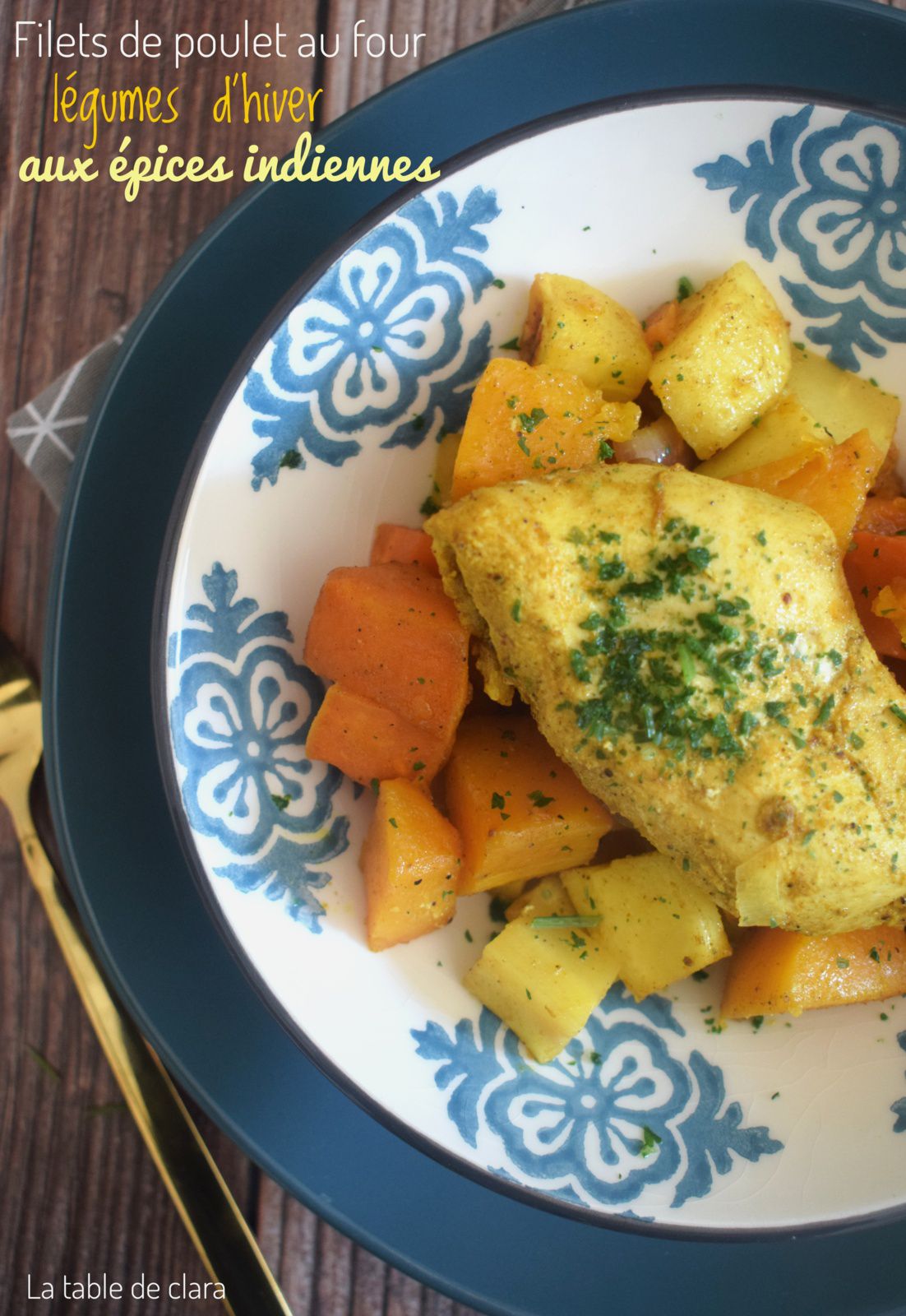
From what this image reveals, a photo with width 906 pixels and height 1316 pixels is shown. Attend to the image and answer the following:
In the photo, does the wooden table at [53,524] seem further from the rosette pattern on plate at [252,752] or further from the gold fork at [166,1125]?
the rosette pattern on plate at [252,752]

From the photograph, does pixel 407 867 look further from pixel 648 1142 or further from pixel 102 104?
pixel 102 104

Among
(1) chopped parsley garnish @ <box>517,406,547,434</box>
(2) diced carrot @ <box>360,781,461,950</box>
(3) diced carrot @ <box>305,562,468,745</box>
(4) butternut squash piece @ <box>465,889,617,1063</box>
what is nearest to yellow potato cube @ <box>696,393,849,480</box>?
(1) chopped parsley garnish @ <box>517,406,547,434</box>

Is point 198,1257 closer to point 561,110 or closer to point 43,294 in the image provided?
point 43,294

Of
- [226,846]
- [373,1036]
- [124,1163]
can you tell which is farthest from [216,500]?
[124,1163]

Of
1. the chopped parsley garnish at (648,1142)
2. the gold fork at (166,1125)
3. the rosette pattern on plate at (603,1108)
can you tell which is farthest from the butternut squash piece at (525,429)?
the chopped parsley garnish at (648,1142)

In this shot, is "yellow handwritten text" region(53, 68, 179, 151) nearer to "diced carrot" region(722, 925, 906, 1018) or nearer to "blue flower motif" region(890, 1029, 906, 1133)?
"diced carrot" region(722, 925, 906, 1018)

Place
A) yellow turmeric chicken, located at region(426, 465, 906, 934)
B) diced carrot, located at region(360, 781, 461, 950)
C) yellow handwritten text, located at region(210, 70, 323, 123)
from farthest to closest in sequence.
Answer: yellow handwritten text, located at region(210, 70, 323, 123)
diced carrot, located at region(360, 781, 461, 950)
yellow turmeric chicken, located at region(426, 465, 906, 934)

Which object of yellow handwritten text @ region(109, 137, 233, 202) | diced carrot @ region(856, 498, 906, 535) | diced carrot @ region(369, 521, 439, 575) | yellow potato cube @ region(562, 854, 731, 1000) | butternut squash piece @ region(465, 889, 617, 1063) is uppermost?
yellow handwritten text @ region(109, 137, 233, 202)
